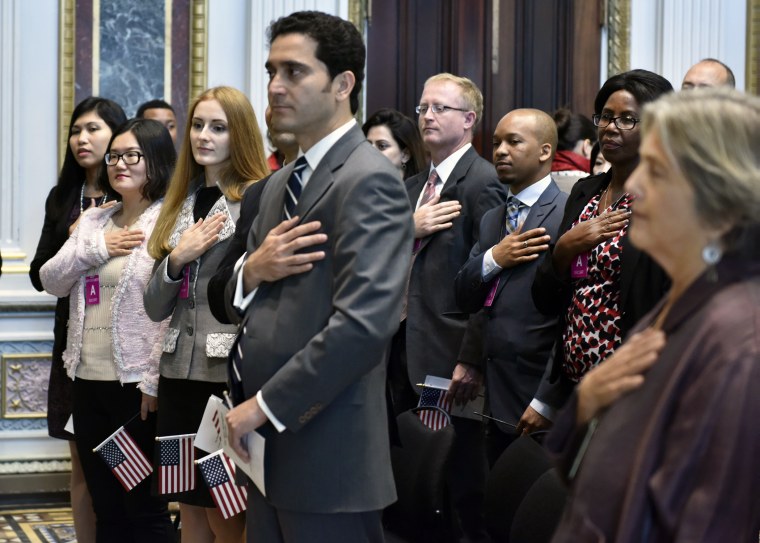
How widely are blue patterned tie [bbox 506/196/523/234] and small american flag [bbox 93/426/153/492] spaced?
152 centimetres

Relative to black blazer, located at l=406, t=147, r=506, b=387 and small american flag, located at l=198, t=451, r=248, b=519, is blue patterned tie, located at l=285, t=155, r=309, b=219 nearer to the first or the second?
small american flag, located at l=198, t=451, r=248, b=519

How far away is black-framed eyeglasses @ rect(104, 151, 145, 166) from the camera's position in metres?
4.30

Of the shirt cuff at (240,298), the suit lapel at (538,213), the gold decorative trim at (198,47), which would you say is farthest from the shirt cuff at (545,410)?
the gold decorative trim at (198,47)

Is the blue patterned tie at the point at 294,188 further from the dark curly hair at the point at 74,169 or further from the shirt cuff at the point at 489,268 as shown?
the dark curly hair at the point at 74,169

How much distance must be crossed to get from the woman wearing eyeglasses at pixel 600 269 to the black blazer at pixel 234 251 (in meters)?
0.89

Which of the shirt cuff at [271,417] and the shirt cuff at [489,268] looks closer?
the shirt cuff at [271,417]

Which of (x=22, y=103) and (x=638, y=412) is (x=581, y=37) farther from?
(x=638, y=412)

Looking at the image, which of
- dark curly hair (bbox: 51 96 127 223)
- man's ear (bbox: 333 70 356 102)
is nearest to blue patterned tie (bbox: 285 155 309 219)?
man's ear (bbox: 333 70 356 102)

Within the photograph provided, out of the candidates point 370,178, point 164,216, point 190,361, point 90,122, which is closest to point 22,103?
point 90,122

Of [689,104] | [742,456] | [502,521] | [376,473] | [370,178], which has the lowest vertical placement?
[502,521]

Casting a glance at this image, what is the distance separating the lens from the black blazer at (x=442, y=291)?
4242mm

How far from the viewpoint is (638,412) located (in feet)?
5.42

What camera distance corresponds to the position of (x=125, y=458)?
3959mm

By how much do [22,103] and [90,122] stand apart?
39.2 inches
